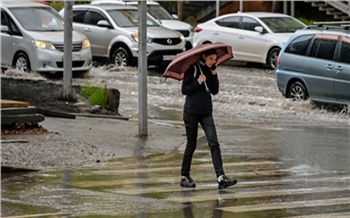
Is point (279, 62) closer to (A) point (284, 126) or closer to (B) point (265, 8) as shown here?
(A) point (284, 126)

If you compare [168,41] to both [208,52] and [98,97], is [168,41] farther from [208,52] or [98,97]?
[208,52]

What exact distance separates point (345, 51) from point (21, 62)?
9.55 meters

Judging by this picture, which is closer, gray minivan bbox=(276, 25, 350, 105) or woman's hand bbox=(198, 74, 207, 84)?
woman's hand bbox=(198, 74, 207, 84)

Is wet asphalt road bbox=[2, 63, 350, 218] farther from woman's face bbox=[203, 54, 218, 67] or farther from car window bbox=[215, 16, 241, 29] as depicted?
car window bbox=[215, 16, 241, 29]

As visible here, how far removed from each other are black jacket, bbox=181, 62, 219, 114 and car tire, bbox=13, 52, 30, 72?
585 inches

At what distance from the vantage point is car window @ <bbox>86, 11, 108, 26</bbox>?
101ft

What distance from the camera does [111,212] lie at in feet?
33.8

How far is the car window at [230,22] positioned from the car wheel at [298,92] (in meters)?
9.33

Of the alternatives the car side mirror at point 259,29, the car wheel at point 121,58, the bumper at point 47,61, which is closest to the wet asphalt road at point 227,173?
the bumper at point 47,61

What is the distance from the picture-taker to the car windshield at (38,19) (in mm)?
27031

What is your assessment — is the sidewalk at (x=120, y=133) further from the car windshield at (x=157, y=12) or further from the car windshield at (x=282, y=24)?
the car windshield at (x=157, y=12)

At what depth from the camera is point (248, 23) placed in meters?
30.8

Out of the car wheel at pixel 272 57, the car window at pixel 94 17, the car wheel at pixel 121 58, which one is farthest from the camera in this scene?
the car window at pixel 94 17

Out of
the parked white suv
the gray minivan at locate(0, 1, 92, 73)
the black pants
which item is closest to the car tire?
the gray minivan at locate(0, 1, 92, 73)
